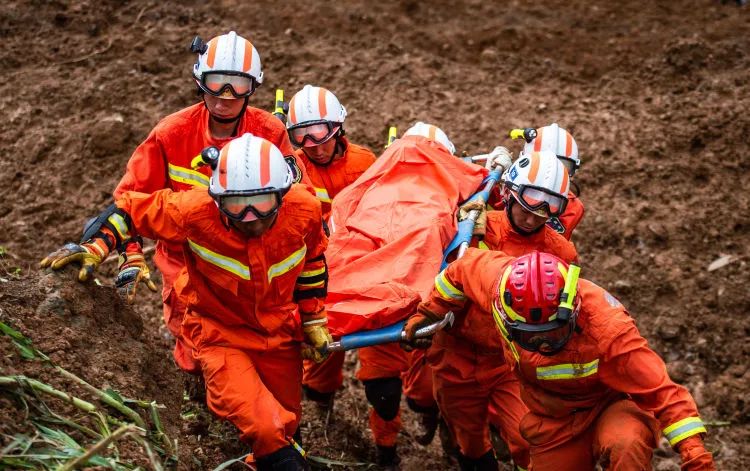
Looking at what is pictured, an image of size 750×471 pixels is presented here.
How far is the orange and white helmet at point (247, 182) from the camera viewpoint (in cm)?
411

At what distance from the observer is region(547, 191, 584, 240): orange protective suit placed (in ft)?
18.4

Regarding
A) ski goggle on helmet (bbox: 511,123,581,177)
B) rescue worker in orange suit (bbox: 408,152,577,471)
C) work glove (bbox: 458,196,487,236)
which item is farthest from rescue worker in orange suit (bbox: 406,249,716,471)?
ski goggle on helmet (bbox: 511,123,581,177)

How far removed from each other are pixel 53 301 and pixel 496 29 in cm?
706

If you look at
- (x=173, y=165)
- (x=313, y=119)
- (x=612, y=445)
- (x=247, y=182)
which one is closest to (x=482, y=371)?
(x=612, y=445)

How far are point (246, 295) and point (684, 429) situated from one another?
209 centimetres

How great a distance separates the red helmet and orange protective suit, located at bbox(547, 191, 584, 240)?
4.72 feet

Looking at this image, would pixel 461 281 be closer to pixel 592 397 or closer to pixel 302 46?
pixel 592 397

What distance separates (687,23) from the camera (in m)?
10.1

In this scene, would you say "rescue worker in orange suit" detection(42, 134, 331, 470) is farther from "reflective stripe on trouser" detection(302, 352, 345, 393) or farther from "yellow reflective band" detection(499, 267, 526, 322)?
"reflective stripe on trouser" detection(302, 352, 345, 393)

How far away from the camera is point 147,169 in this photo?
5070mm

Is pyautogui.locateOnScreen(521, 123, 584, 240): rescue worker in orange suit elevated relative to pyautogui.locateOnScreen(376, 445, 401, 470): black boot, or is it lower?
elevated

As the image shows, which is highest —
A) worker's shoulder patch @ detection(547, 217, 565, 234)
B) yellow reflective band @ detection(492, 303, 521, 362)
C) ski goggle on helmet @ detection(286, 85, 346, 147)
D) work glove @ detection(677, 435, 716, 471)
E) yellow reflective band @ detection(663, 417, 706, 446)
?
ski goggle on helmet @ detection(286, 85, 346, 147)

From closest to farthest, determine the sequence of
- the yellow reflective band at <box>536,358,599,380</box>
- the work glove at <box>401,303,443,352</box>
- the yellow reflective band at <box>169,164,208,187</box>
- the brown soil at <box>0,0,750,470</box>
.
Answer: the yellow reflective band at <box>536,358,599,380</box> < the work glove at <box>401,303,443,352</box> < the yellow reflective band at <box>169,164,208,187</box> < the brown soil at <box>0,0,750,470</box>

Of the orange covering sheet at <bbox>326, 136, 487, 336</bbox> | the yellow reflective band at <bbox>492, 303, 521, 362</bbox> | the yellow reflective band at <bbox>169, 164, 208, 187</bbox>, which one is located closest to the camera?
the yellow reflective band at <bbox>492, 303, 521, 362</bbox>
